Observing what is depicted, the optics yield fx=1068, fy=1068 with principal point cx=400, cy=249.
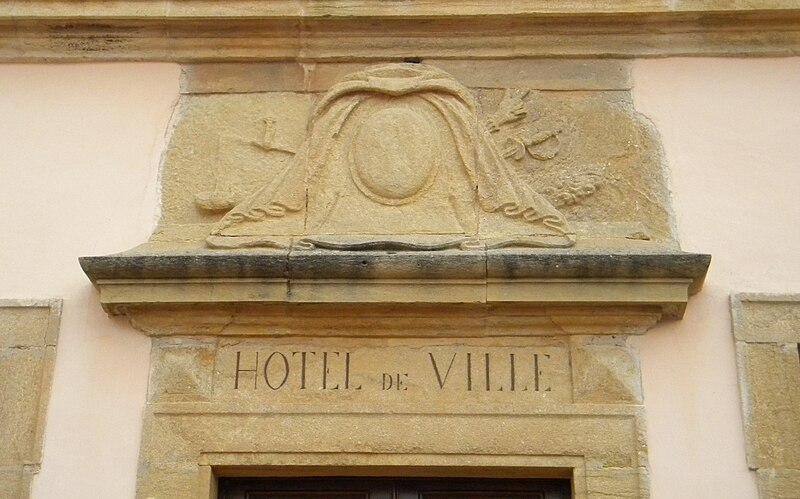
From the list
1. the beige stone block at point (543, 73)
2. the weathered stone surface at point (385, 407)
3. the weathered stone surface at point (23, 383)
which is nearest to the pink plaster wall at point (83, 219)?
the weathered stone surface at point (23, 383)

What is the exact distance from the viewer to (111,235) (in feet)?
13.7

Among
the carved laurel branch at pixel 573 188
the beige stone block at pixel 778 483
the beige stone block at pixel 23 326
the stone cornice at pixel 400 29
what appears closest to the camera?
the beige stone block at pixel 778 483

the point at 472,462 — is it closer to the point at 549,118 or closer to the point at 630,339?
the point at 630,339

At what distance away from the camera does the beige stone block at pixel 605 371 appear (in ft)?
12.5

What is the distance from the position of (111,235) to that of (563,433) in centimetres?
189

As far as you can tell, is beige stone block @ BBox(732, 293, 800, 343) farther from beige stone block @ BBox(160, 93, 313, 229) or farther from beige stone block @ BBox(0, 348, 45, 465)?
beige stone block @ BBox(0, 348, 45, 465)

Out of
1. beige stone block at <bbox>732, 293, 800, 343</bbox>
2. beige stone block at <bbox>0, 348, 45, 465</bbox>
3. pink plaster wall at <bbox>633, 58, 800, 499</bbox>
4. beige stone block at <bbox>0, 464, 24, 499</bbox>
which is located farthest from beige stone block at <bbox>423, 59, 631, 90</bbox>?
beige stone block at <bbox>0, 464, 24, 499</bbox>

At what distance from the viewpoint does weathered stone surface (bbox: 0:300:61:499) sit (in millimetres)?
3822

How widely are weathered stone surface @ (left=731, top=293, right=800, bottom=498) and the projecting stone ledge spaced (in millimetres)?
247

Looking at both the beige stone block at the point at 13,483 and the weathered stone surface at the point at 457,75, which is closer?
the beige stone block at the point at 13,483


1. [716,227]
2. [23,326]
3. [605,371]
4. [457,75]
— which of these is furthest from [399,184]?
[23,326]

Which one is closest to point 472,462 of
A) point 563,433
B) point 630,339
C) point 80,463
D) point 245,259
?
point 563,433

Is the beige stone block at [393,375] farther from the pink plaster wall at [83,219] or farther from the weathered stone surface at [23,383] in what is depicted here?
the weathered stone surface at [23,383]

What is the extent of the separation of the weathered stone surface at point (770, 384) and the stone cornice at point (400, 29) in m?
1.12
